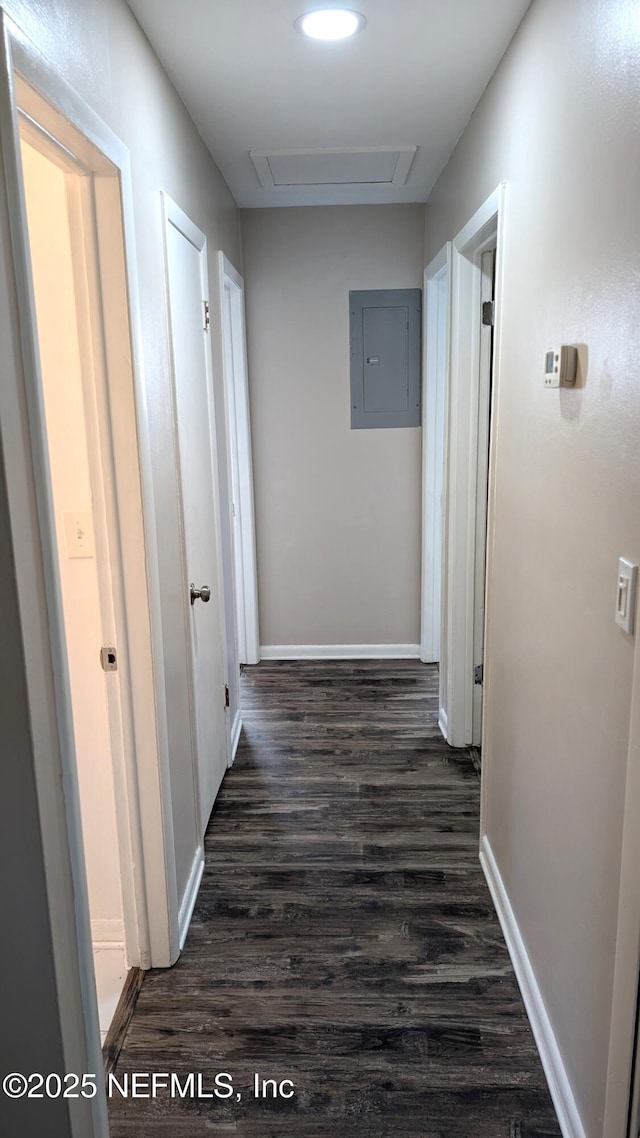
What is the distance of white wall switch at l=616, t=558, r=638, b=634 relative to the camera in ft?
3.97

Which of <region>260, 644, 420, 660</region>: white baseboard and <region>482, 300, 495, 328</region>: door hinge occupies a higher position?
<region>482, 300, 495, 328</region>: door hinge

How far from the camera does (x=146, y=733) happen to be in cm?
198

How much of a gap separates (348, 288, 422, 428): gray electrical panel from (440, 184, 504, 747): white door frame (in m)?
1.01

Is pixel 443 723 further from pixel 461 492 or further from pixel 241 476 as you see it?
pixel 241 476

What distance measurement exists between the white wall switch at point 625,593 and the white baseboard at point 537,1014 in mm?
1032

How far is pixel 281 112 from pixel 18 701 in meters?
2.22

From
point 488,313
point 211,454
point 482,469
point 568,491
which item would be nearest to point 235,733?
point 211,454

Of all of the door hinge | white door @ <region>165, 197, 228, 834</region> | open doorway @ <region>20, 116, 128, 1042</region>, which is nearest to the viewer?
open doorway @ <region>20, 116, 128, 1042</region>

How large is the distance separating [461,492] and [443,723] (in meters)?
1.08

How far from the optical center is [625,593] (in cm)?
124

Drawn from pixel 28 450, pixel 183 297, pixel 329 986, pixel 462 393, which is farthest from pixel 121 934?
pixel 462 393

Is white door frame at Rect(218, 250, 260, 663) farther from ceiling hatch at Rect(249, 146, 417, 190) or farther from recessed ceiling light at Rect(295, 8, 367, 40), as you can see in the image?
recessed ceiling light at Rect(295, 8, 367, 40)

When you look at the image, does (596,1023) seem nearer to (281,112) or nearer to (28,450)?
(28,450)

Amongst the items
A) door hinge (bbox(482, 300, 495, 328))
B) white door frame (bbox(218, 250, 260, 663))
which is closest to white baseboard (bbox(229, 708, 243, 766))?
white door frame (bbox(218, 250, 260, 663))
